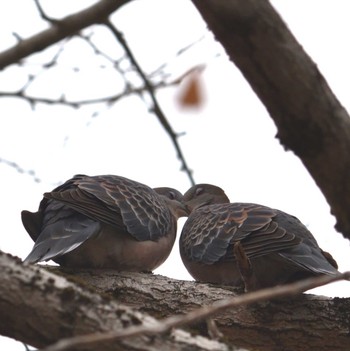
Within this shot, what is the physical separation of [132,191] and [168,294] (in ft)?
4.71

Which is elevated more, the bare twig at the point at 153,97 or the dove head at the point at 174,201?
the bare twig at the point at 153,97

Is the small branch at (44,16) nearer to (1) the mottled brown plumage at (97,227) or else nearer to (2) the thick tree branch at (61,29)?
(2) the thick tree branch at (61,29)

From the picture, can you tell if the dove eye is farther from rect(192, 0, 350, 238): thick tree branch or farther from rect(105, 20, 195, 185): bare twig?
rect(192, 0, 350, 238): thick tree branch

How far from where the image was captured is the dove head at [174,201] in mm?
7709

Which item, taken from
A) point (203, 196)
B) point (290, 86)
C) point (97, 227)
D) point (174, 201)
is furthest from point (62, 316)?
point (203, 196)

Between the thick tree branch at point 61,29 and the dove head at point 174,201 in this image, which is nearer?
the thick tree branch at point 61,29

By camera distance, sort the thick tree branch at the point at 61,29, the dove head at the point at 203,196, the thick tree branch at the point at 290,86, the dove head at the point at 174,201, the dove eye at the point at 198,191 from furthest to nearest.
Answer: the dove eye at the point at 198,191, the dove head at the point at 203,196, the dove head at the point at 174,201, the thick tree branch at the point at 61,29, the thick tree branch at the point at 290,86

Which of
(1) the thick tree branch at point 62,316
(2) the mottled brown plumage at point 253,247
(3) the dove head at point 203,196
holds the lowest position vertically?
(2) the mottled brown plumage at point 253,247

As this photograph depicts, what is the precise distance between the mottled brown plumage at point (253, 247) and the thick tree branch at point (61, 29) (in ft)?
8.85

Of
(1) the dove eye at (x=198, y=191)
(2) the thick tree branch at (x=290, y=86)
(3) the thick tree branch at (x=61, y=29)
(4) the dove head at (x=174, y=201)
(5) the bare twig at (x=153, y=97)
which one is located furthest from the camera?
(1) the dove eye at (x=198, y=191)

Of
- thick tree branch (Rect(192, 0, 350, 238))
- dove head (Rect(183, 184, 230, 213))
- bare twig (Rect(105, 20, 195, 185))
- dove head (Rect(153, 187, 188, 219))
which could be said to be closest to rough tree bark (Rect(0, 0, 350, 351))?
thick tree branch (Rect(192, 0, 350, 238))

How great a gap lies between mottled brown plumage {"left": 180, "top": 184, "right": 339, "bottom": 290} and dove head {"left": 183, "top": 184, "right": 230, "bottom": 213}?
3.80 feet

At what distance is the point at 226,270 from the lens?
19.8 ft

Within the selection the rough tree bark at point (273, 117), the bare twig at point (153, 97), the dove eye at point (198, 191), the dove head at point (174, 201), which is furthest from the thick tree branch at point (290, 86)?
the dove eye at point (198, 191)
